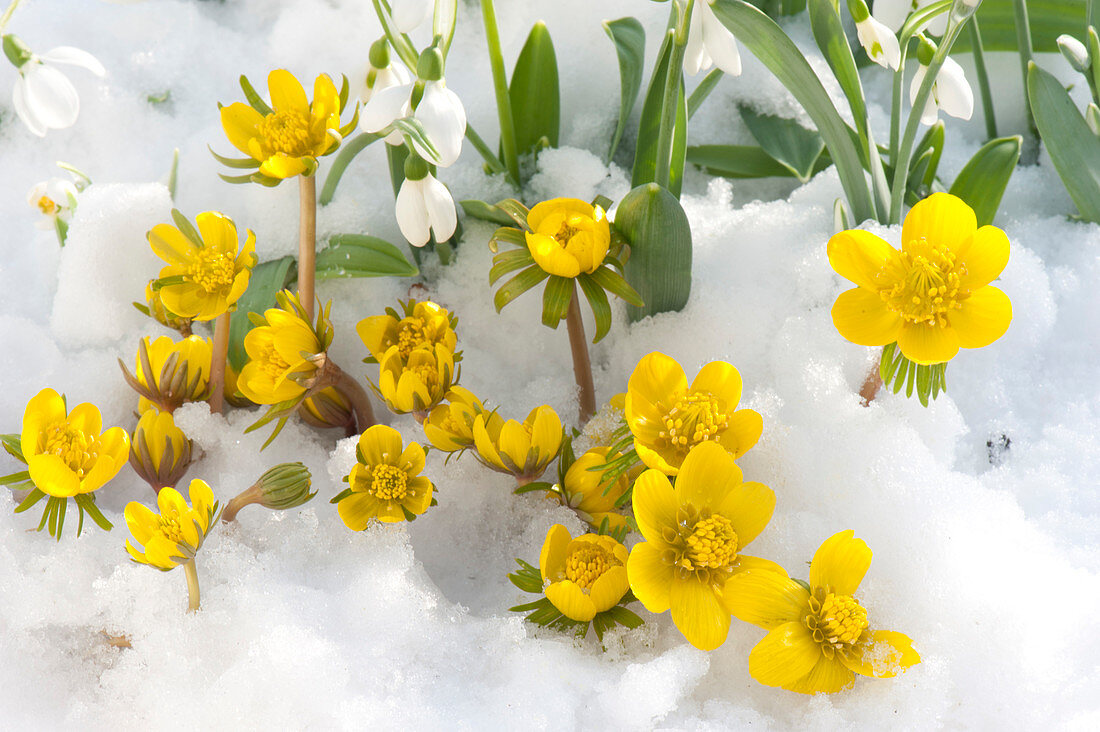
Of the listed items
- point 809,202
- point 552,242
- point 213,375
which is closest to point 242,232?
point 213,375

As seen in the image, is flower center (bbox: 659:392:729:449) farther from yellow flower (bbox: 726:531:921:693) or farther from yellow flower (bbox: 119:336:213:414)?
yellow flower (bbox: 119:336:213:414)

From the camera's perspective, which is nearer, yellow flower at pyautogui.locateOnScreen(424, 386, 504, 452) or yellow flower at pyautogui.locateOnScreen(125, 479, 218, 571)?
yellow flower at pyautogui.locateOnScreen(125, 479, 218, 571)

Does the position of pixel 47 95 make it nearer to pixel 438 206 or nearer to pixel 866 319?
pixel 438 206

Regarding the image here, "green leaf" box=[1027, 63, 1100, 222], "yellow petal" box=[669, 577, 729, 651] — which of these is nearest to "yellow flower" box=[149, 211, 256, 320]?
"yellow petal" box=[669, 577, 729, 651]

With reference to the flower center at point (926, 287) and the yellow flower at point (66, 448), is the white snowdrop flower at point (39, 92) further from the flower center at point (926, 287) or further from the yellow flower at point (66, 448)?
the flower center at point (926, 287)

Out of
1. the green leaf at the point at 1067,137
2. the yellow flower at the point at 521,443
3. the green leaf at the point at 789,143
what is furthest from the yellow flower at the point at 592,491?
the green leaf at the point at 1067,137

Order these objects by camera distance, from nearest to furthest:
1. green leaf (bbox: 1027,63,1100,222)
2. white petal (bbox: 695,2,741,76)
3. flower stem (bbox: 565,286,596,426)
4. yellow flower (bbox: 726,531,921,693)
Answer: yellow flower (bbox: 726,531,921,693)
white petal (bbox: 695,2,741,76)
flower stem (bbox: 565,286,596,426)
green leaf (bbox: 1027,63,1100,222)

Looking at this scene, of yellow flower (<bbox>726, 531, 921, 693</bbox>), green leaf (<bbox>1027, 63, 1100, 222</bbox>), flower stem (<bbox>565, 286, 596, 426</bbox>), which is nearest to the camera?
yellow flower (<bbox>726, 531, 921, 693</bbox>)
